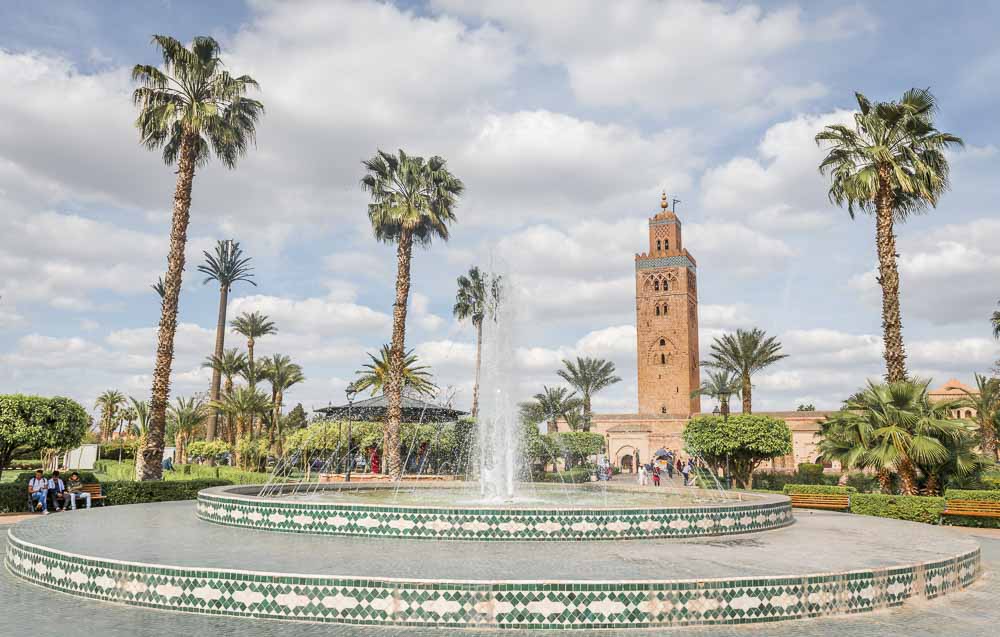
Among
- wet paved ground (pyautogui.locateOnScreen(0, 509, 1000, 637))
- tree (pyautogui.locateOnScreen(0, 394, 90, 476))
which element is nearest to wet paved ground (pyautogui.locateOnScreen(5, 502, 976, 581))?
wet paved ground (pyautogui.locateOnScreen(0, 509, 1000, 637))

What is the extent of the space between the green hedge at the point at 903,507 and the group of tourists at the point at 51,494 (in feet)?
55.0

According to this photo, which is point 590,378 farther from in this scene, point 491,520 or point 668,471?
point 491,520

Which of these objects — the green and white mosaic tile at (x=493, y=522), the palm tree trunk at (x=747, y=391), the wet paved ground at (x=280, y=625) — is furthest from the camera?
the palm tree trunk at (x=747, y=391)

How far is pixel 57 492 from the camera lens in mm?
14062

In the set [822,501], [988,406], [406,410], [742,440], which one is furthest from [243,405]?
[988,406]

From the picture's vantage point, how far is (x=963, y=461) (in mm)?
15695

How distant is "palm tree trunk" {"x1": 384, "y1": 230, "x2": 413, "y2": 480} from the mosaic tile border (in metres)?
18.8

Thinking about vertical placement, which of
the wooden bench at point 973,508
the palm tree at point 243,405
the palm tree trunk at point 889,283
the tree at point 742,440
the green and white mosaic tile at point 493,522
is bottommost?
the wooden bench at point 973,508

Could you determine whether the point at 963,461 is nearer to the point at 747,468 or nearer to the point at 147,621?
the point at 747,468

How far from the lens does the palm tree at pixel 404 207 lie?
26.0m

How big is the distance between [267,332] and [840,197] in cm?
3830

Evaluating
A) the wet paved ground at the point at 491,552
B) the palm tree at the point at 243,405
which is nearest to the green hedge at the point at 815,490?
the wet paved ground at the point at 491,552

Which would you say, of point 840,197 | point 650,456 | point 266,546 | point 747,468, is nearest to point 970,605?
point 266,546

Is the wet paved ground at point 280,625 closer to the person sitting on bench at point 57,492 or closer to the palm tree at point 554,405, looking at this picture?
the person sitting on bench at point 57,492
